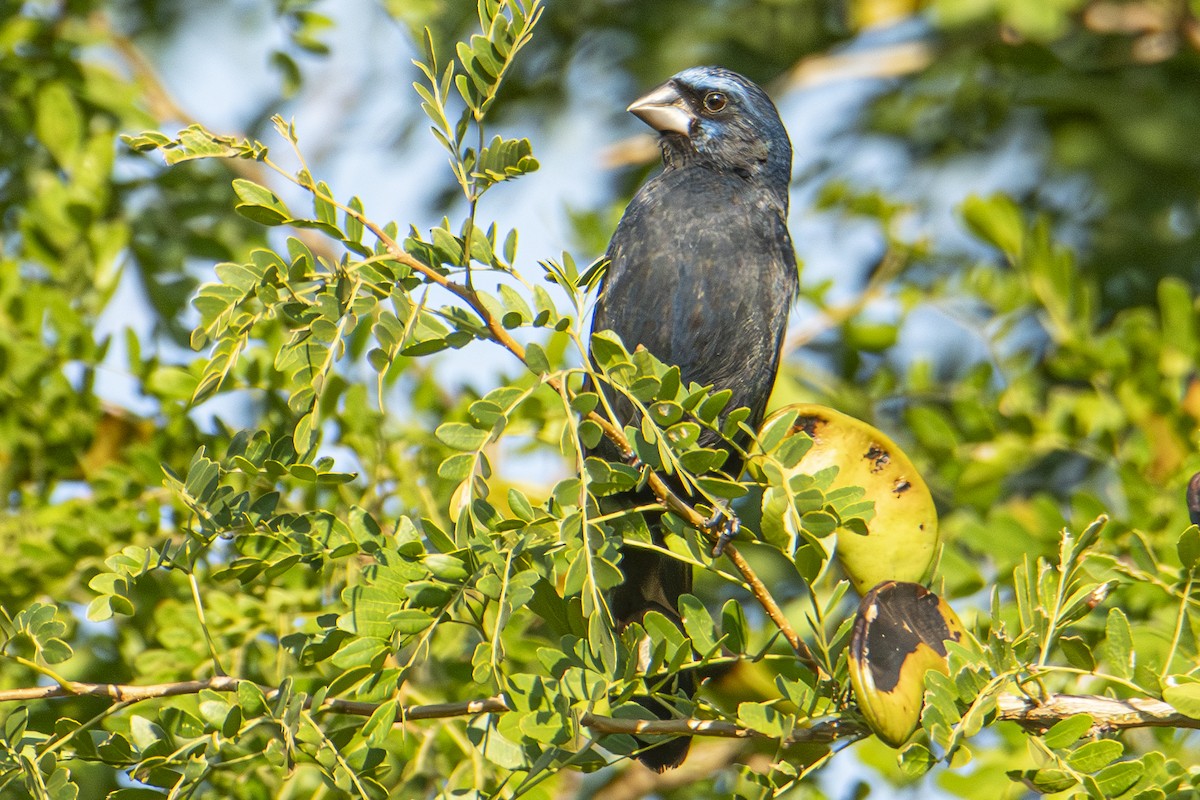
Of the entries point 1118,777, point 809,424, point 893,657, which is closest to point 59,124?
point 809,424

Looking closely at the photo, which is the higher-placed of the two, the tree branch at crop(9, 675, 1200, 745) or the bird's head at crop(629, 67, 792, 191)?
the bird's head at crop(629, 67, 792, 191)

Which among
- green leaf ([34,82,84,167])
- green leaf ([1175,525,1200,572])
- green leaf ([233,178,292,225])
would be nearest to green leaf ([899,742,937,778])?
green leaf ([1175,525,1200,572])

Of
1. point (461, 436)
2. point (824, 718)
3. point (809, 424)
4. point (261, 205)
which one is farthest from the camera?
point (809, 424)

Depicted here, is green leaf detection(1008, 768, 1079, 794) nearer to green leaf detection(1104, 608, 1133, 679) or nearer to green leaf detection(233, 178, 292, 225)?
green leaf detection(1104, 608, 1133, 679)

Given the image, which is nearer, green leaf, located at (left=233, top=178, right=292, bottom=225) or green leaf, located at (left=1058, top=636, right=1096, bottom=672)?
green leaf, located at (left=233, top=178, right=292, bottom=225)

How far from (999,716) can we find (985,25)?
130 inches

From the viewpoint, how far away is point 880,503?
223 centimetres

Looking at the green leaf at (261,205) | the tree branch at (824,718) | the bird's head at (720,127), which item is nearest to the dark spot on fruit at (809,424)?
the tree branch at (824,718)

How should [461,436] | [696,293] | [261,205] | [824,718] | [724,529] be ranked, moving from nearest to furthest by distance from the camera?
[261,205]
[461,436]
[824,718]
[724,529]
[696,293]

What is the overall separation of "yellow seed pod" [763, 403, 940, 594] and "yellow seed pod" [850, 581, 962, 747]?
22 centimetres

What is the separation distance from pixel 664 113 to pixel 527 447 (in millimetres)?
1001

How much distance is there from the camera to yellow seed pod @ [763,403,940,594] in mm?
2242

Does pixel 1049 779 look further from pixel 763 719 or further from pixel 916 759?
pixel 763 719

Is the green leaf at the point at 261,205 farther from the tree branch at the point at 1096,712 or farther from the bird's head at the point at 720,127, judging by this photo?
the bird's head at the point at 720,127
